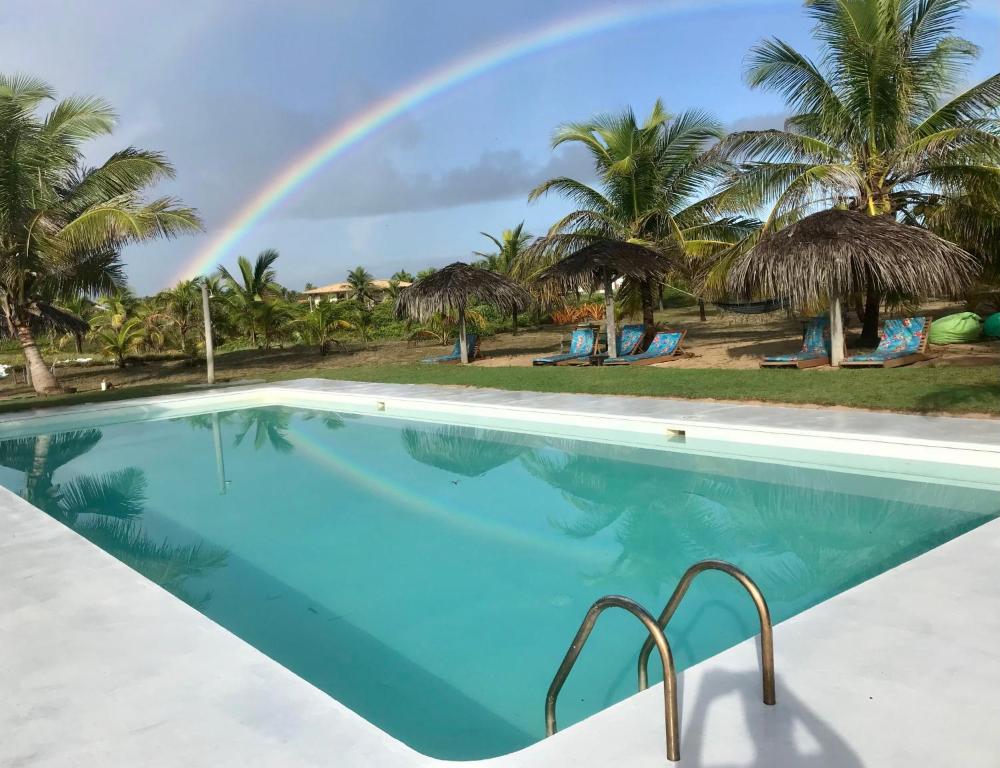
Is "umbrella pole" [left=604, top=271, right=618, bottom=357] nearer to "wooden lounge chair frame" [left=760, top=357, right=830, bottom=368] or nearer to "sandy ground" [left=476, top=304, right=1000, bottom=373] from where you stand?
"sandy ground" [left=476, top=304, right=1000, bottom=373]

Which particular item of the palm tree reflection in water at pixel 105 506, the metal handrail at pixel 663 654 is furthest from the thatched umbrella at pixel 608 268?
the metal handrail at pixel 663 654

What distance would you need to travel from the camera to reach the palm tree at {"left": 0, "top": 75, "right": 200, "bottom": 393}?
567 inches

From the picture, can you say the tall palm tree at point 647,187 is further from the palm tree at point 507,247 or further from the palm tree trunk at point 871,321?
the palm tree at point 507,247

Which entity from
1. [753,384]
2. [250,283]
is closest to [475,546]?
[753,384]

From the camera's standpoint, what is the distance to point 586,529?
5.99 m

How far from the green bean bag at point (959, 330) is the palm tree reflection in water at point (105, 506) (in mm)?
13484

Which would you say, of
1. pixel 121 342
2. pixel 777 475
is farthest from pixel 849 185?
pixel 121 342

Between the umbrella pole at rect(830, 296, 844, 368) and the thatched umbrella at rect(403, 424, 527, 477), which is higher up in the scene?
the umbrella pole at rect(830, 296, 844, 368)

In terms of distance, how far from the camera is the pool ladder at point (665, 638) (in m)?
2.13

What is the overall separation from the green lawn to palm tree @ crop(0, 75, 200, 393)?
2.70 metres

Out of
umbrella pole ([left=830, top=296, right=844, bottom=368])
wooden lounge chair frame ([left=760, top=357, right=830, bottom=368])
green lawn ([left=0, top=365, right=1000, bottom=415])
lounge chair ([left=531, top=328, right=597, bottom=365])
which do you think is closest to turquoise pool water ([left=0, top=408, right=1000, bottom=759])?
green lawn ([left=0, top=365, right=1000, bottom=415])

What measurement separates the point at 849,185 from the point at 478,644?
11244 millimetres

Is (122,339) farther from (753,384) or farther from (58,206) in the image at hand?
(753,384)

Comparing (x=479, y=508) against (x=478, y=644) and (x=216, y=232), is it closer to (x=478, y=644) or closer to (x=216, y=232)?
(x=478, y=644)
